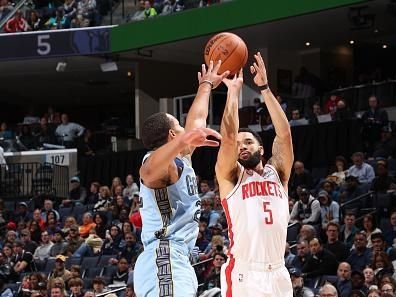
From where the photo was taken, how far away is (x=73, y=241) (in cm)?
2064

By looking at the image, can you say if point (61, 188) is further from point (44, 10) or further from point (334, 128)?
point (334, 128)

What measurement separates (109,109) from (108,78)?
6.78 metres

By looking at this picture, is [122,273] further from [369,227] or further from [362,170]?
[362,170]

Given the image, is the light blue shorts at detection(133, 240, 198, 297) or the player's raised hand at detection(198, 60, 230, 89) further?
the player's raised hand at detection(198, 60, 230, 89)

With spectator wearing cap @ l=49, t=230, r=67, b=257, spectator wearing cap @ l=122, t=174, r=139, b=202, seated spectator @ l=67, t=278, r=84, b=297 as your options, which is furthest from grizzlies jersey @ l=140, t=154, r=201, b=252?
spectator wearing cap @ l=122, t=174, r=139, b=202

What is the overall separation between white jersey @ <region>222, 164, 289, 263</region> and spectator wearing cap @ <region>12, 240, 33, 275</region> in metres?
12.8

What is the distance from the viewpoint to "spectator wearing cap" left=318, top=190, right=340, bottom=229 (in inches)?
677

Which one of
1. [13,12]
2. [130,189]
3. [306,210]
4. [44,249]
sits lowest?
[44,249]

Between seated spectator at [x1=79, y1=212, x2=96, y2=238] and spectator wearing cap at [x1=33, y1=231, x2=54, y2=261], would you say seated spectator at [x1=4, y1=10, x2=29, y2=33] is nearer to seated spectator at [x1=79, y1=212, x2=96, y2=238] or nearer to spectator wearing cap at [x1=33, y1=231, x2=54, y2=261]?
seated spectator at [x1=79, y1=212, x2=96, y2=238]

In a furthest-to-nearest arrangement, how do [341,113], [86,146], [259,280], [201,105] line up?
[86,146] → [341,113] → [259,280] → [201,105]

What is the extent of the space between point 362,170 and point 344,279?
16.3ft

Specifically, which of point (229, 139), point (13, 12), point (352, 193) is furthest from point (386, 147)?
point (13, 12)

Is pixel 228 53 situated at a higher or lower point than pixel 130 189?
higher

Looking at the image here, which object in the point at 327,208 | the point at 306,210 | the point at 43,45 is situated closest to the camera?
the point at 327,208
